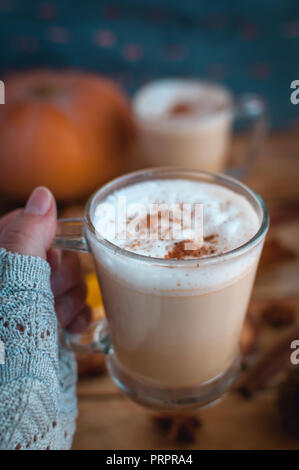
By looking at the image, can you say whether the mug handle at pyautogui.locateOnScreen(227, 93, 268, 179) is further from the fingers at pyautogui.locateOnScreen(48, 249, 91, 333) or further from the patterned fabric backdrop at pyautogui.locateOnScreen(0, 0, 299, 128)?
the fingers at pyautogui.locateOnScreen(48, 249, 91, 333)

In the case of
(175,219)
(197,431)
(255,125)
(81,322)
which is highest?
(175,219)

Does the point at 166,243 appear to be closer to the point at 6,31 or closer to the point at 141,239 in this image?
the point at 141,239

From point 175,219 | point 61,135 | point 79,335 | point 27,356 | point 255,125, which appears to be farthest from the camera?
point 255,125

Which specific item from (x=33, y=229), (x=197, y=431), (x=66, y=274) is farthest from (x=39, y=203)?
(x=197, y=431)

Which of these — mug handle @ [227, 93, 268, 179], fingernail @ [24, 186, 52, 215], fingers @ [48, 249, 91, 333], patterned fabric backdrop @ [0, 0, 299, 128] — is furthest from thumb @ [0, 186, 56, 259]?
patterned fabric backdrop @ [0, 0, 299, 128]

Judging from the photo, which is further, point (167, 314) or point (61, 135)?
point (61, 135)

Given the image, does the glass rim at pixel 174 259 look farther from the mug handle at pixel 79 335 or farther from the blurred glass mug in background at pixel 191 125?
the blurred glass mug in background at pixel 191 125

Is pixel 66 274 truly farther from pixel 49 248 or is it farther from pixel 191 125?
pixel 191 125
